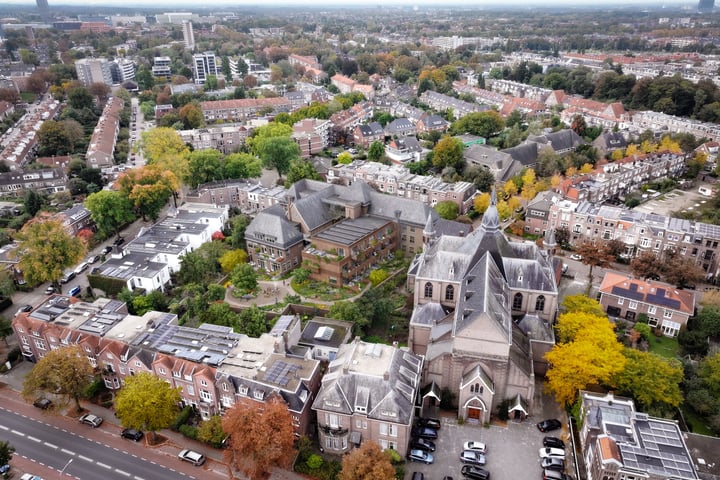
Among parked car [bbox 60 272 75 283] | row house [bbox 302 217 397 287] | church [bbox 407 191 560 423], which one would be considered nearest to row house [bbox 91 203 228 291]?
parked car [bbox 60 272 75 283]

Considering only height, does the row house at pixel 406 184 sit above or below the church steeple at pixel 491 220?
below

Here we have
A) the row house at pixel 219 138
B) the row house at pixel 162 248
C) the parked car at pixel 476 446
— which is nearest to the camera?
the parked car at pixel 476 446

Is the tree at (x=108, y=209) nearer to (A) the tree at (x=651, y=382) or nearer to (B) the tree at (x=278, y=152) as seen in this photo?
(B) the tree at (x=278, y=152)

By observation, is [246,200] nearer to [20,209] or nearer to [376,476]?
[20,209]

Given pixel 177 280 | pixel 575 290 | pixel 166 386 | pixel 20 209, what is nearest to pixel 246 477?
pixel 166 386

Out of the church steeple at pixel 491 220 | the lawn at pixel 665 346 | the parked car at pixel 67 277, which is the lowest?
the lawn at pixel 665 346

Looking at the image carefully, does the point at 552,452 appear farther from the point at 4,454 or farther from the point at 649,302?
the point at 4,454

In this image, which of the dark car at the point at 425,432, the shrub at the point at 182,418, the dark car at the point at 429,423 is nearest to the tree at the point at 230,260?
the shrub at the point at 182,418

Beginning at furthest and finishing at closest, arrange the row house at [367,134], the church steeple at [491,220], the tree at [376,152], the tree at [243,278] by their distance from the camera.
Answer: the row house at [367,134], the tree at [376,152], the tree at [243,278], the church steeple at [491,220]
